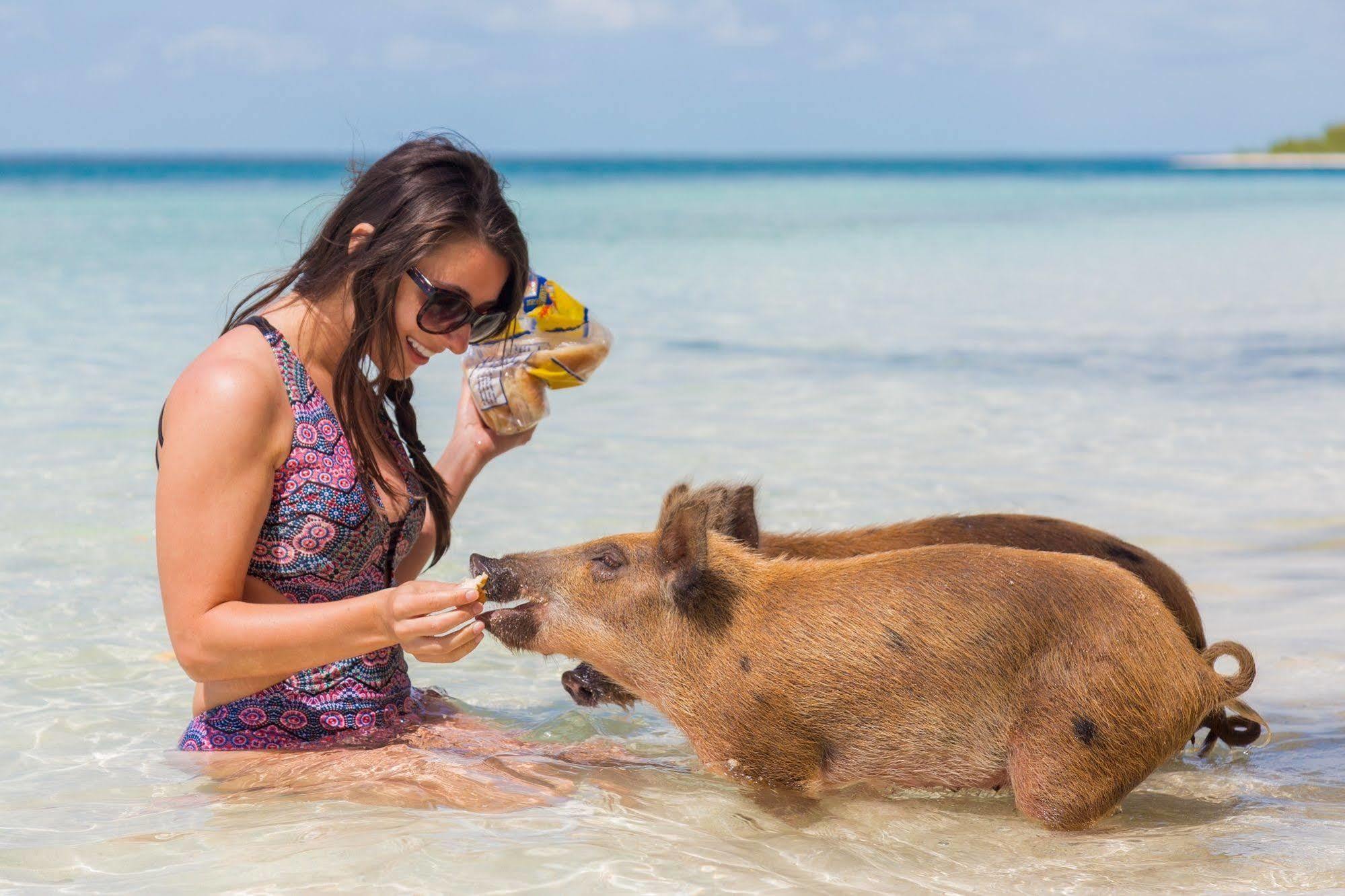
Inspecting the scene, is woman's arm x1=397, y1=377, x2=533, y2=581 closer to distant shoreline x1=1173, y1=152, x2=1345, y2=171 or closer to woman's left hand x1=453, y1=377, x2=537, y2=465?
woman's left hand x1=453, y1=377, x2=537, y2=465

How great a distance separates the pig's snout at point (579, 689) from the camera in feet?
16.2

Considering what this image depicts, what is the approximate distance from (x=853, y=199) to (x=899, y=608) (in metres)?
55.9

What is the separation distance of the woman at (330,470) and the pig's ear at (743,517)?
3.40ft

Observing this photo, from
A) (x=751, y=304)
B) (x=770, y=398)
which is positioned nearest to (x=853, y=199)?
(x=751, y=304)

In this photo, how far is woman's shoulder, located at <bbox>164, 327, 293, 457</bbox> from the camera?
4.04 metres

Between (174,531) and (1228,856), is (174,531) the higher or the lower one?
the higher one

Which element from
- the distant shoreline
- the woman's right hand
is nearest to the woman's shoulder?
the woman's right hand

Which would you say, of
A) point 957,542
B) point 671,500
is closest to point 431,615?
point 671,500

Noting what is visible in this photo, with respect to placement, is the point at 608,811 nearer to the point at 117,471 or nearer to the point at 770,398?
the point at 117,471

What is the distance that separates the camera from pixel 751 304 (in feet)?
65.0

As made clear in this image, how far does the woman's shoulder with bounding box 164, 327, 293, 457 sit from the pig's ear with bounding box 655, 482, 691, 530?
126cm

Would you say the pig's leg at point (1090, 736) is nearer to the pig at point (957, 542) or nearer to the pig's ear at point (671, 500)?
the pig at point (957, 542)

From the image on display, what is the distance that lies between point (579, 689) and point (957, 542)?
145 centimetres

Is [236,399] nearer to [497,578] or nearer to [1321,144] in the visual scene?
[497,578]
